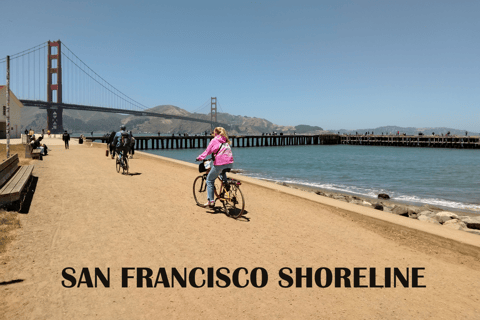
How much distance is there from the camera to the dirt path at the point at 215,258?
3.46 metres

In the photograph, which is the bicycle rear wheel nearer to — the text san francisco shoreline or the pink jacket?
the pink jacket

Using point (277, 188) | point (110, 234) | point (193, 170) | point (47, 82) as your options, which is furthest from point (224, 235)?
point (47, 82)

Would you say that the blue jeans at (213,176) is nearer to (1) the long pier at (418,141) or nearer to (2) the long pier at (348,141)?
(2) the long pier at (348,141)

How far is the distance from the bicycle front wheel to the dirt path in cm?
32

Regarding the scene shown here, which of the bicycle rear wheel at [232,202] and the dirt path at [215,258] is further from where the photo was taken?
the bicycle rear wheel at [232,202]

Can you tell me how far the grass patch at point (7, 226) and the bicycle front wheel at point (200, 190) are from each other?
11.2 ft

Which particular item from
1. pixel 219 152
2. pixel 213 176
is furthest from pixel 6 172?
pixel 219 152

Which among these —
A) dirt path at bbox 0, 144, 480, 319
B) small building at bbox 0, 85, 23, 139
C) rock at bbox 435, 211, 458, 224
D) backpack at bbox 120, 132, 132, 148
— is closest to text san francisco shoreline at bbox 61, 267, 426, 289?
dirt path at bbox 0, 144, 480, 319

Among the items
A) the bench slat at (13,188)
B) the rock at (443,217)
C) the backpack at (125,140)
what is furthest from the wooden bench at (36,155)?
the rock at (443,217)

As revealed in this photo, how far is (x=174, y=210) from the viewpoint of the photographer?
23.7 ft

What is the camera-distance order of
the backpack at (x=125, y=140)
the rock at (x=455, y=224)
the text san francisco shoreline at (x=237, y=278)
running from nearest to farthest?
the text san francisco shoreline at (x=237, y=278) → the rock at (x=455, y=224) → the backpack at (x=125, y=140)

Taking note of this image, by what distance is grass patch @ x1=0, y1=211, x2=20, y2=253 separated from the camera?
16.4ft

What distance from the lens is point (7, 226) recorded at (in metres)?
5.64

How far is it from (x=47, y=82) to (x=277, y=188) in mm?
90843
